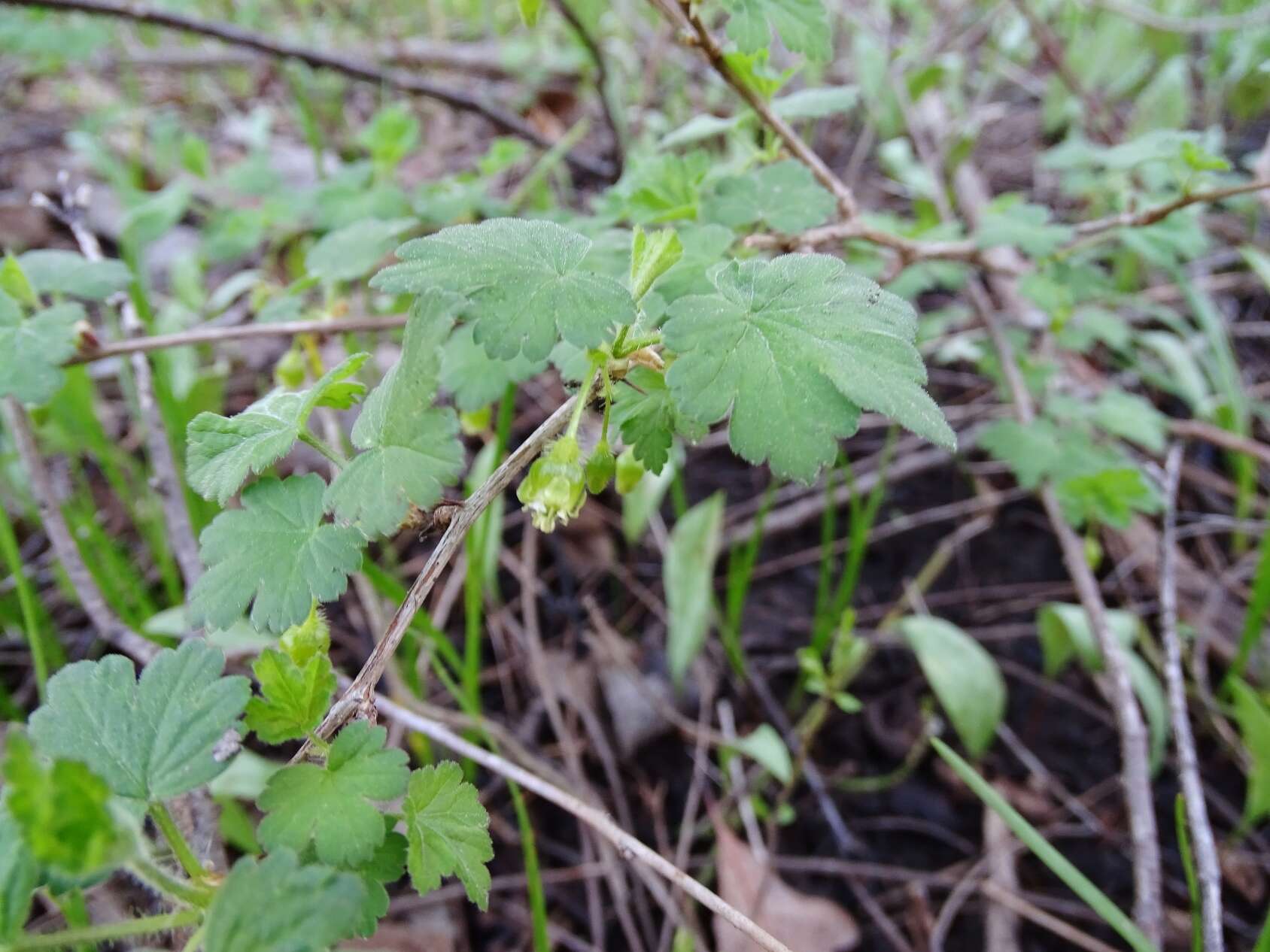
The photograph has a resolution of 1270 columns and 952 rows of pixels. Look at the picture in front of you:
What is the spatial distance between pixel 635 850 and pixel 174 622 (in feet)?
2.89

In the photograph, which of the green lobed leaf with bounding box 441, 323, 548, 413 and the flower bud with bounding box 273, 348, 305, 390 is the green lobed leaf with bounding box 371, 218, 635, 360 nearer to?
the green lobed leaf with bounding box 441, 323, 548, 413

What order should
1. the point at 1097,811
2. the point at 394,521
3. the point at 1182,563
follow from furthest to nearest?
the point at 1182,563, the point at 1097,811, the point at 394,521

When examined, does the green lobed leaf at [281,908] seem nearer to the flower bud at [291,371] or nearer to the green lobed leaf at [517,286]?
the green lobed leaf at [517,286]

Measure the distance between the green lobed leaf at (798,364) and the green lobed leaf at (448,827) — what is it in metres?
0.35

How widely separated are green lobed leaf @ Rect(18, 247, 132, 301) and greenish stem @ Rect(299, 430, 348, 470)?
0.66 meters

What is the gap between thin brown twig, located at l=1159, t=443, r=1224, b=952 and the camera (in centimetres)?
87

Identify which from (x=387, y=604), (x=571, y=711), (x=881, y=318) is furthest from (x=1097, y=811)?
(x=387, y=604)

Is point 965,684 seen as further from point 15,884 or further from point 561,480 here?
point 15,884

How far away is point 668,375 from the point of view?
62cm

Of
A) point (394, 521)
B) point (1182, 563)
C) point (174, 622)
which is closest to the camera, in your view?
point (394, 521)

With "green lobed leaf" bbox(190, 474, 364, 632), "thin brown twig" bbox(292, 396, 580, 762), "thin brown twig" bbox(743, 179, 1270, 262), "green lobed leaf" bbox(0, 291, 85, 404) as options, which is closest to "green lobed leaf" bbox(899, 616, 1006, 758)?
"thin brown twig" bbox(743, 179, 1270, 262)

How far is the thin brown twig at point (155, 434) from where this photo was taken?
1183mm

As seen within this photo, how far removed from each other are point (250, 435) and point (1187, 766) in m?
1.21

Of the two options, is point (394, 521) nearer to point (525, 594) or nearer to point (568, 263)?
point (568, 263)
